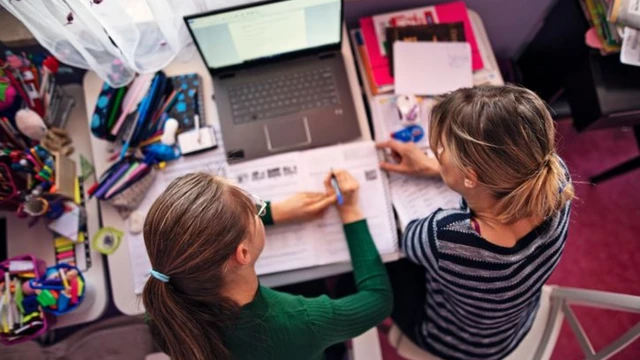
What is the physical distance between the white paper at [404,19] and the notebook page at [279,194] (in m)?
0.44

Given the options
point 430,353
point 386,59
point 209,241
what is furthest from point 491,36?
point 209,241

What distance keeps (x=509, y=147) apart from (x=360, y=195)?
1.34ft

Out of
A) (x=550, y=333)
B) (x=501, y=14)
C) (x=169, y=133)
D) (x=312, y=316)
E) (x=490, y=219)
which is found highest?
(x=501, y=14)

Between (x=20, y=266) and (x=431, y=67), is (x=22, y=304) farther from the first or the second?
(x=431, y=67)

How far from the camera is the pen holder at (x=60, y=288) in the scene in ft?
3.11

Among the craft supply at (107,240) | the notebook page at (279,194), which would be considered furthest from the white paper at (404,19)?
the craft supply at (107,240)

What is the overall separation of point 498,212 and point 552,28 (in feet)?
3.12

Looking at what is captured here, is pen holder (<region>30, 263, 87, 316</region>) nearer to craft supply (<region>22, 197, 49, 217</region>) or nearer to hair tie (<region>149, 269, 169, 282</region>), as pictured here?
craft supply (<region>22, 197, 49, 217</region>)

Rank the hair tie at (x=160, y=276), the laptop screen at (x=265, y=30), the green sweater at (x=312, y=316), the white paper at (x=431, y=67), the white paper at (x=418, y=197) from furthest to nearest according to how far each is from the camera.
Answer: the white paper at (x=431, y=67) < the white paper at (x=418, y=197) < the laptop screen at (x=265, y=30) < the green sweater at (x=312, y=316) < the hair tie at (x=160, y=276)

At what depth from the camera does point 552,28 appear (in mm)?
1413

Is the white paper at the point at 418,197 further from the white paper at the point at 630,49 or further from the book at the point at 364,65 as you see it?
the white paper at the point at 630,49

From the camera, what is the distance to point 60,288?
959 mm

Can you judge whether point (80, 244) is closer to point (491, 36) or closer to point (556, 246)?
point (556, 246)

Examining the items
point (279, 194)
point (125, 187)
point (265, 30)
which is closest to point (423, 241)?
point (279, 194)
